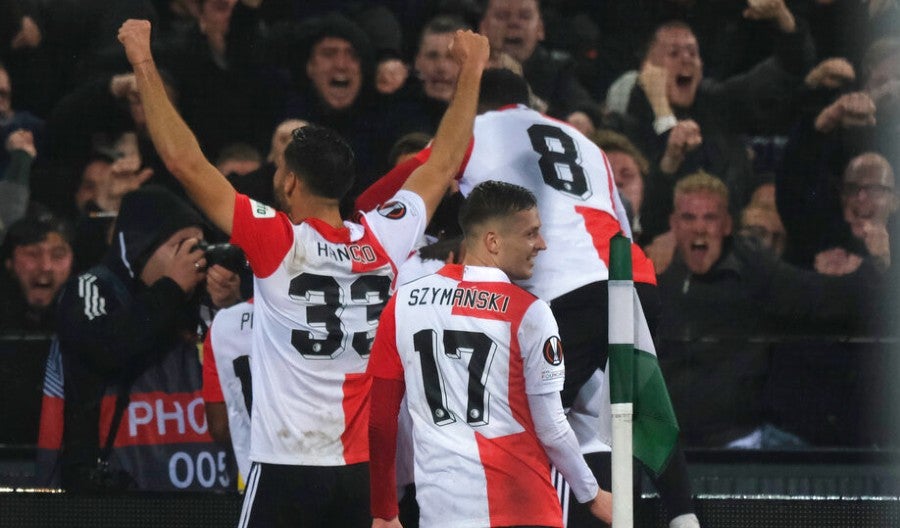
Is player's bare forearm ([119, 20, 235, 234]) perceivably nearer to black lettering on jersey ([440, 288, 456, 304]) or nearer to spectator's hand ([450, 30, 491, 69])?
black lettering on jersey ([440, 288, 456, 304])

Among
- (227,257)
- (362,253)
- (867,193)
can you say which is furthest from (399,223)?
(867,193)

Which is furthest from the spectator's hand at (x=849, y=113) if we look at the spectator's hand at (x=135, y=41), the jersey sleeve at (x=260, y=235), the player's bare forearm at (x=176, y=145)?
the spectator's hand at (x=135, y=41)

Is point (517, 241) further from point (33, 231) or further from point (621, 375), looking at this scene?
point (33, 231)

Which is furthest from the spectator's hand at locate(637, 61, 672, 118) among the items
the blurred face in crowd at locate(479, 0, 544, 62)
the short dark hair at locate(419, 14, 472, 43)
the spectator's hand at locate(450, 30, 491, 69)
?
the spectator's hand at locate(450, 30, 491, 69)

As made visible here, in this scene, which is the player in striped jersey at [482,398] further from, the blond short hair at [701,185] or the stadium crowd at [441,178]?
the blond short hair at [701,185]

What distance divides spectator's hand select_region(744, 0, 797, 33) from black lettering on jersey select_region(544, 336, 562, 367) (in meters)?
4.44

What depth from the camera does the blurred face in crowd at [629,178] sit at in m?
7.27

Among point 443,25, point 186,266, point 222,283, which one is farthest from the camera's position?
point 443,25

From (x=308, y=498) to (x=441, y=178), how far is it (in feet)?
3.86

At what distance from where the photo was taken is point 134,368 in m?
6.06

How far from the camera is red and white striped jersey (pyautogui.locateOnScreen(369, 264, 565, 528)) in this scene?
3.90 meters

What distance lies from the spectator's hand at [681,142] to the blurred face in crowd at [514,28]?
88cm

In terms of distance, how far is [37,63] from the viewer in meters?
8.00

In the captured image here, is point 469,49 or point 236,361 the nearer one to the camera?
point 469,49
